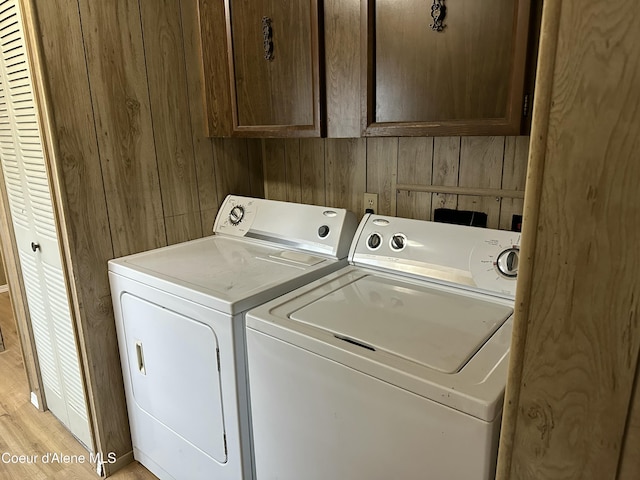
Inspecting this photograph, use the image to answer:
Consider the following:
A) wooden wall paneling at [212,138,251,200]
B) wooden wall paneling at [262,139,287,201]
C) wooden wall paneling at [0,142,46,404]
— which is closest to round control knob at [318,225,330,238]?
wooden wall paneling at [262,139,287,201]

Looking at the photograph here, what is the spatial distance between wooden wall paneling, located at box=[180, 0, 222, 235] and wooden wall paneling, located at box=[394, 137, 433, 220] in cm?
89

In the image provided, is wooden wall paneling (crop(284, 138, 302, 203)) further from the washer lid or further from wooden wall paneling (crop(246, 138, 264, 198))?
the washer lid

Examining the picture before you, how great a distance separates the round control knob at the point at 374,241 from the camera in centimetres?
164

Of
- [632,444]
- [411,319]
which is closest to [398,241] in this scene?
[411,319]

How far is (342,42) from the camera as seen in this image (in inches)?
55.9

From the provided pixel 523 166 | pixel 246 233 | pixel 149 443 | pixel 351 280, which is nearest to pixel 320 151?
pixel 246 233

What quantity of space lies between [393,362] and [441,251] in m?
0.60

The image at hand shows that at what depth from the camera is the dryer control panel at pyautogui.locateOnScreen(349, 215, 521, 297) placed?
1354 millimetres

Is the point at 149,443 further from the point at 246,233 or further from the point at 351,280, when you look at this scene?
the point at 351,280

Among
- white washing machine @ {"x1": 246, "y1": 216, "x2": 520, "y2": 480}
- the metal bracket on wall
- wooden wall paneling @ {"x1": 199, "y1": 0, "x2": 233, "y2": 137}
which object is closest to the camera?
white washing machine @ {"x1": 246, "y1": 216, "x2": 520, "y2": 480}

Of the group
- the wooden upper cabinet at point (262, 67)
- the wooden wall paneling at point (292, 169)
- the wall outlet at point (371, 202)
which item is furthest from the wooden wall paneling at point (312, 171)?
the wooden upper cabinet at point (262, 67)

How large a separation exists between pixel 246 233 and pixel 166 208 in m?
0.37

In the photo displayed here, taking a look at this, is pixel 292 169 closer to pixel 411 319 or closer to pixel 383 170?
pixel 383 170

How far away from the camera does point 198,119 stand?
6.40ft
